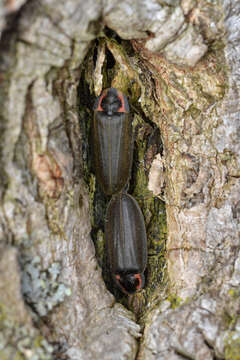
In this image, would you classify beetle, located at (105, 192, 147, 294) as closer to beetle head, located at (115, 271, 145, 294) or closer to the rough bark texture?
beetle head, located at (115, 271, 145, 294)

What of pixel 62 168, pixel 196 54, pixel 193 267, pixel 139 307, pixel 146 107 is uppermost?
pixel 196 54

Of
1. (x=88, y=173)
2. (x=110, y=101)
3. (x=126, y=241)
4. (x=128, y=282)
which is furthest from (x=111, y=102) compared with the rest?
(x=128, y=282)

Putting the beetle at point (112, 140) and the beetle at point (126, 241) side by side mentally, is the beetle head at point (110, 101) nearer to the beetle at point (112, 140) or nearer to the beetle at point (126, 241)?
the beetle at point (112, 140)

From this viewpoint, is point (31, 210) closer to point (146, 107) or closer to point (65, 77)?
point (65, 77)

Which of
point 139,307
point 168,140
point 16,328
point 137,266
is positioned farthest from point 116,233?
point 16,328

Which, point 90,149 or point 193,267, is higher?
point 90,149

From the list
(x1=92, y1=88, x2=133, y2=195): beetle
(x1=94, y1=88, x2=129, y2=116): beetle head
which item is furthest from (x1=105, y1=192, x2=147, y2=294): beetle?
(x1=94, y1=88, x2=129, y2=116): beetle head
